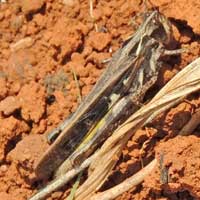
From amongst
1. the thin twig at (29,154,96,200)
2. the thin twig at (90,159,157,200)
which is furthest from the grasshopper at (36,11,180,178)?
the thin twig at (90,159,157,200)

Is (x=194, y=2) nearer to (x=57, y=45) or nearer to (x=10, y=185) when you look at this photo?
(x=57, y=45)

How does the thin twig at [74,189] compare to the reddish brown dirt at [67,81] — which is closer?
the reddish brown dirt at [67,81]

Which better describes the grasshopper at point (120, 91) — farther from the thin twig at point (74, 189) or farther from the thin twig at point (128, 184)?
the thin twig at point (128, 184)

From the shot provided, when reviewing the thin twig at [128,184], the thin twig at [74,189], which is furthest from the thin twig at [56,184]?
the thin twig at [128,184]

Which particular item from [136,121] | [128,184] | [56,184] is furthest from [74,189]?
[136,121]

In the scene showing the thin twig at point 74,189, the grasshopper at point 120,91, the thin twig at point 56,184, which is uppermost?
the grasshopper at point 120,91

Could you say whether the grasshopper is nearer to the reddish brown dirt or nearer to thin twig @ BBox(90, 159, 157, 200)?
the reddish brown dirt

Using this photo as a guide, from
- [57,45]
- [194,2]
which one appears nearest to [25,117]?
[57,45]

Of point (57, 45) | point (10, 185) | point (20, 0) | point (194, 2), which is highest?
point (20, 0)
